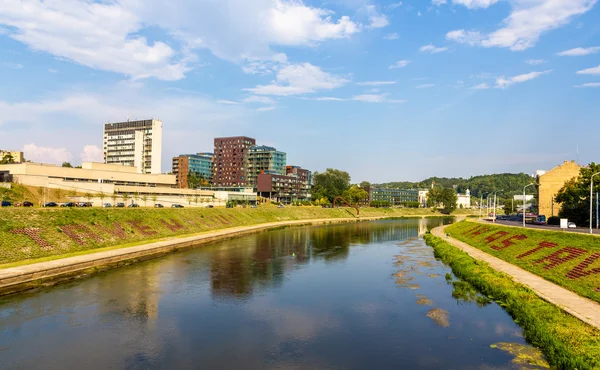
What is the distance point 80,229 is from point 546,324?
66491 mm

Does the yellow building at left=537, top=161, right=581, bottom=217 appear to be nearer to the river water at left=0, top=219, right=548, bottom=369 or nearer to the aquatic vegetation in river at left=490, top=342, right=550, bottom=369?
the river water at left=0, top=219, right=548, bottom=369

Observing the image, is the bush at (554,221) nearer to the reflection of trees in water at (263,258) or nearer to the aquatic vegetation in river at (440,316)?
the reflection of trees in water at (263,258)

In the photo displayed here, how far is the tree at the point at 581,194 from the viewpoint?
7738 cm

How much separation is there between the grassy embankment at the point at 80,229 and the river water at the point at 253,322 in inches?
459

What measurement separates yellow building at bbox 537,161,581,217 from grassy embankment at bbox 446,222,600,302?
38.9 meters

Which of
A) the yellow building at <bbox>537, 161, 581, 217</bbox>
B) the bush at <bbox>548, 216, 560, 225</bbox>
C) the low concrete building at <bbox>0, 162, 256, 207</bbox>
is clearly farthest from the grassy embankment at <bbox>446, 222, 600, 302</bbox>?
the low concrete building at <bbox>0, 162, 256, 207</bbox>

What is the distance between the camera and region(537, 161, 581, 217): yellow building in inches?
4097

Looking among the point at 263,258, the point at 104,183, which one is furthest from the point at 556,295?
the point at 104,183

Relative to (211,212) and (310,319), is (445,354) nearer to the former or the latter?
(310,319)

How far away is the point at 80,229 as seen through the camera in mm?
65562

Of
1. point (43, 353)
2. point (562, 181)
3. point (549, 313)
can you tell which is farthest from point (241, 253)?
point (562, 181)

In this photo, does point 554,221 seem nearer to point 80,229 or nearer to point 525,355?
point 525,355

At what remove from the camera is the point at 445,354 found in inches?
1090

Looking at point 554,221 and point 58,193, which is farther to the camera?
point 58,193
